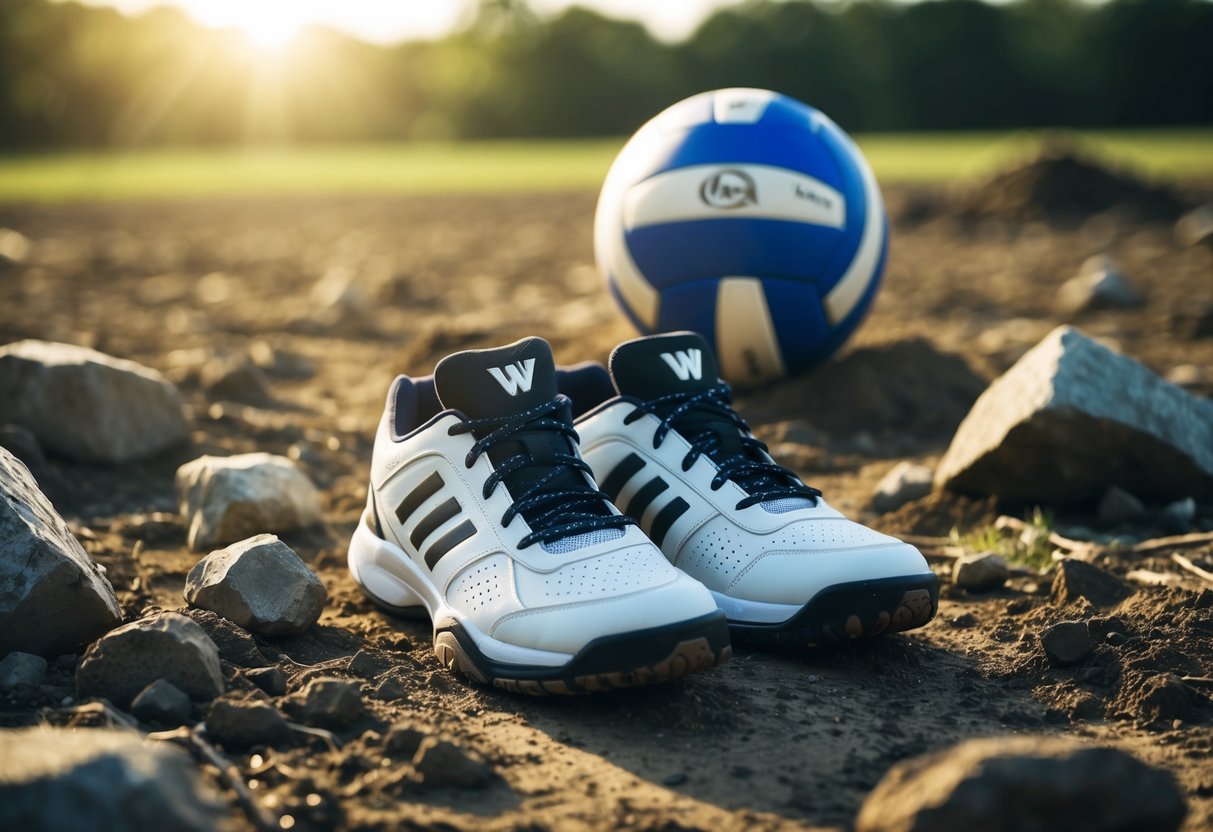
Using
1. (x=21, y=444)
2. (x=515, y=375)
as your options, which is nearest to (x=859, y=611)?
(x=515, y=375)

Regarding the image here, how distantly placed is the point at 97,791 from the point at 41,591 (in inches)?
41.4

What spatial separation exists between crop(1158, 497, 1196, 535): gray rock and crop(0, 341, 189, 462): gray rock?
3.40 m

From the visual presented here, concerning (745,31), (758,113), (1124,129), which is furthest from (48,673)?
(745,31)

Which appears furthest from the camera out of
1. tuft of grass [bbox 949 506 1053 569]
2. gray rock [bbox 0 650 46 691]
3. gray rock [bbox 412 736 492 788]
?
tuft of grass [bbox 949 506 1053 569]

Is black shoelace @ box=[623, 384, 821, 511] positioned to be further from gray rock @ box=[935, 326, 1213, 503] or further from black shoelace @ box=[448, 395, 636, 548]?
gray rock @ box=[935, 326, 1213, 503]

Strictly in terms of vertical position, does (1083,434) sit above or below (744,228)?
below

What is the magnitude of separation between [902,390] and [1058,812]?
3433mm

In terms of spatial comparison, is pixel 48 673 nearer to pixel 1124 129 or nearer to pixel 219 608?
pixel 219 608

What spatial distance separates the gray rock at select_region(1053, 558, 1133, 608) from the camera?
9.68 feet

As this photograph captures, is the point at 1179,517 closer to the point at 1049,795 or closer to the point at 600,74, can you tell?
the point at 1049,795

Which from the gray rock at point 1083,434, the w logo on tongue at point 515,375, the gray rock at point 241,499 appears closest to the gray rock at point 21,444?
the gray rock at point 241,499

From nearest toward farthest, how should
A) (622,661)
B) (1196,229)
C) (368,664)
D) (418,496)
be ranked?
(622,661) → (368,664) → (418,496) → (1196,229)

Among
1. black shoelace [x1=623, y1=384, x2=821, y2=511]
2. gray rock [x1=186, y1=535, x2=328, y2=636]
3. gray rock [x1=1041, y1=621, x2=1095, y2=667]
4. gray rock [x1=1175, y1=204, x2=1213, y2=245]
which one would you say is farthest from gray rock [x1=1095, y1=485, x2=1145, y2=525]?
gray rock [x1=1175, y1=204, x2=1213, y2=245]

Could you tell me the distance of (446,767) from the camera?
1.99 meters
